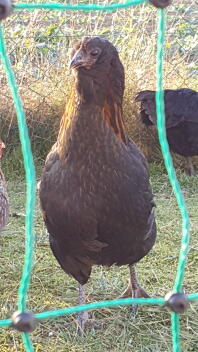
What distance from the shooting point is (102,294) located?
2637 mm

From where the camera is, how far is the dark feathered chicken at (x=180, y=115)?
434 cm

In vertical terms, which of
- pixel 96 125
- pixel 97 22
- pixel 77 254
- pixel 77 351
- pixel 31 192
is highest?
pixel 97 22

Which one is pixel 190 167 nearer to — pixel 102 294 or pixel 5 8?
pixel 102 294

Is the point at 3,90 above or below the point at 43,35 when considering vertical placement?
below

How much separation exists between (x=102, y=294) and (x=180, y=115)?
81.4 inches

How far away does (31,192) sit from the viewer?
47.1 inches

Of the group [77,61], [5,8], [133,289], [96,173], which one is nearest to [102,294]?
[133,289]

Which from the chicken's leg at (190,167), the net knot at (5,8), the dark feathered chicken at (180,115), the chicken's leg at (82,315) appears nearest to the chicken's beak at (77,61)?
the net knot at (5,8)

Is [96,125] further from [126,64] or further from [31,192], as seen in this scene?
[126,64]

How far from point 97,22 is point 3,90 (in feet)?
3.37

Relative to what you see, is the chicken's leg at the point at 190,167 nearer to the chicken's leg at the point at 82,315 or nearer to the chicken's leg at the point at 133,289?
the chicken's leg at the point at 133,289

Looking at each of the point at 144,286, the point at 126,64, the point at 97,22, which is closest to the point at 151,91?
the point at 126,64

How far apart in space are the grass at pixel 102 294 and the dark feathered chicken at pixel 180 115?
0.90 metres

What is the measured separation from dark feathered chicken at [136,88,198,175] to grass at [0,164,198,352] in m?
0.90
